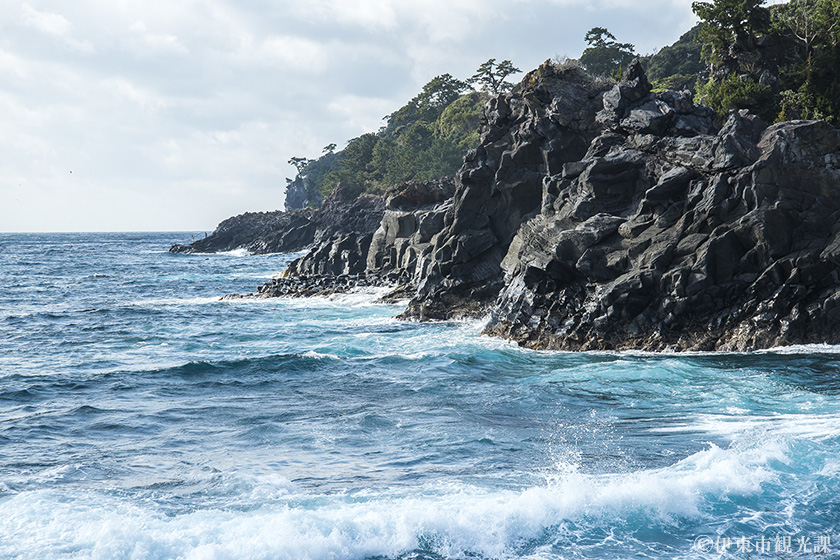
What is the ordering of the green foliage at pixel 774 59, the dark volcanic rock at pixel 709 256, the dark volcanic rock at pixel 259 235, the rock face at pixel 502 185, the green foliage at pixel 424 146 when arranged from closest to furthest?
the dark volcanic rock at pixel 709 256 → the green foliage at pixel 774 59 → the rock face at pixel 502 185 → the green foliage at pixel 424 146 → the dark volcanic rock at pixel 259 235

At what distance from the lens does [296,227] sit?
383ft

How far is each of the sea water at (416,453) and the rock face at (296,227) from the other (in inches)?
2442

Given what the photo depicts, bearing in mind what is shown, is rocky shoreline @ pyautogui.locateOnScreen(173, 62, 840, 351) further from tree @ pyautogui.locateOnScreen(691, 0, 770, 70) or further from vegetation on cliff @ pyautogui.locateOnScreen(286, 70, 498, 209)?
vegetation on cliff @ pyautogui.locateOnScreen(286, 70, 498, 209)

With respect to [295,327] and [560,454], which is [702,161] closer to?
[560,454]

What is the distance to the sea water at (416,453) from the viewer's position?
1055cm

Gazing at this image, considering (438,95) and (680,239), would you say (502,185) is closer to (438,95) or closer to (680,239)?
(680,239)

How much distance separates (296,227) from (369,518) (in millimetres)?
108516

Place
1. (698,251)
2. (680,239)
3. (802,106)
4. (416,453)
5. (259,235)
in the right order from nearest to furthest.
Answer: (416,453) → (698,251) → (680,239) → (802,106) → (259,235)

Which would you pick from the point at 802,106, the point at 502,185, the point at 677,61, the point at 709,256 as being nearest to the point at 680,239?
the point at 709,256

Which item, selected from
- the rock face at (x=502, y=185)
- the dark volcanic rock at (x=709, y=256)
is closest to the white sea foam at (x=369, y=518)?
the dark volcanic rock at (x=709, y=256)

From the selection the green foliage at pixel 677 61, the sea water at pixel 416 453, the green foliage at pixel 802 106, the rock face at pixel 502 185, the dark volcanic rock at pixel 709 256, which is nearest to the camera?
the sea water at pixel 416 453

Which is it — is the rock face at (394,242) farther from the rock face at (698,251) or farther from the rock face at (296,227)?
the rock face at (296,227)

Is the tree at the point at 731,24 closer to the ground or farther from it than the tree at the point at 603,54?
closer to the ground

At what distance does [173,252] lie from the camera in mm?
124750
